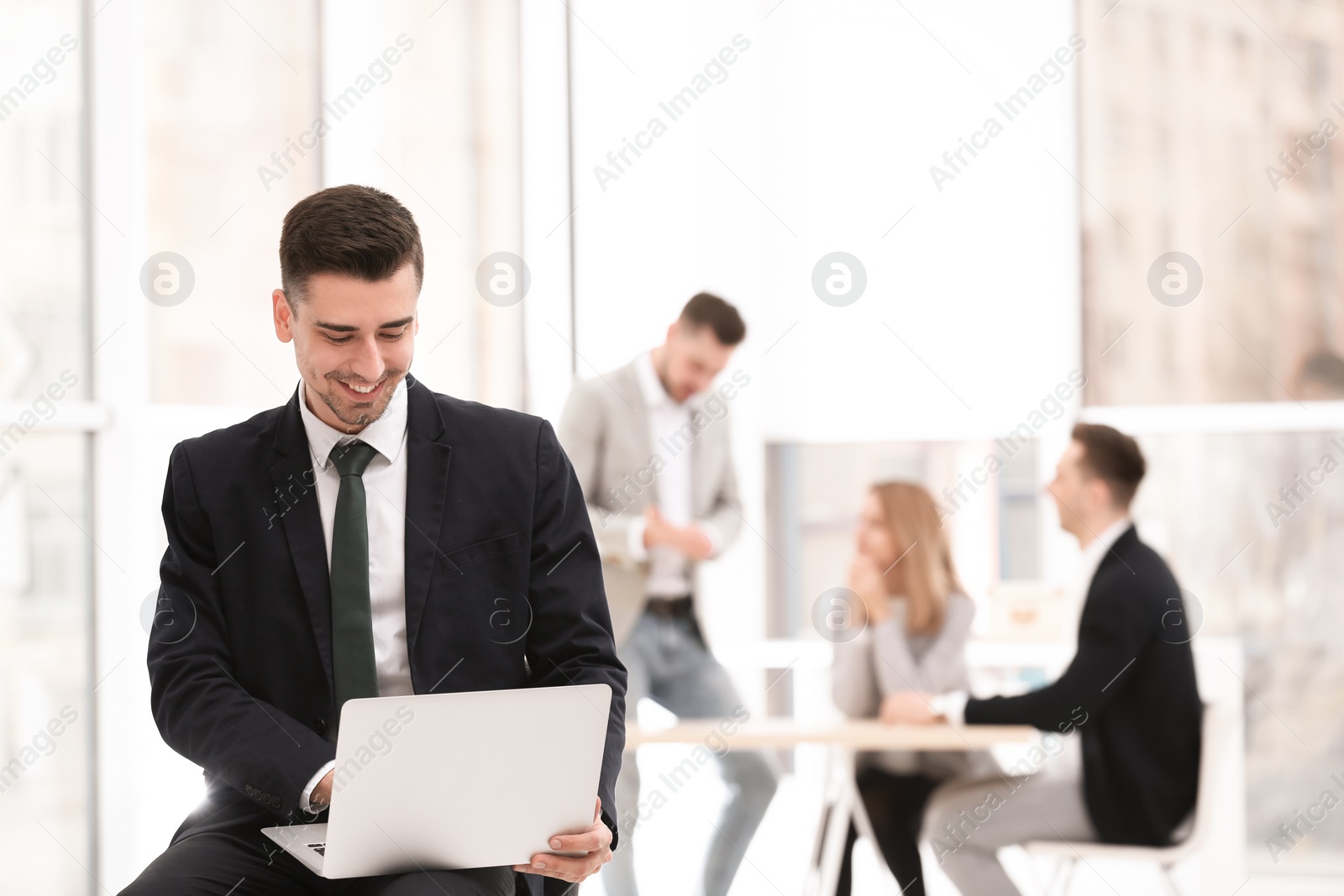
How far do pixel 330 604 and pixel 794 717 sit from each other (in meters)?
2.38

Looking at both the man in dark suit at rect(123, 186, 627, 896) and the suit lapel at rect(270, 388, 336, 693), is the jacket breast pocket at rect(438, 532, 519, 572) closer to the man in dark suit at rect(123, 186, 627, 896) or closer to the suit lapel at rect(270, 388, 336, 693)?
the man in dark suit at rect(123, 186, 627, 896)

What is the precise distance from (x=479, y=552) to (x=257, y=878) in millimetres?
439

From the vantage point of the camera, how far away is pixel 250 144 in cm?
254

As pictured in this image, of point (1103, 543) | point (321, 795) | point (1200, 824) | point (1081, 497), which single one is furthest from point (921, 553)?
point (321, 795)

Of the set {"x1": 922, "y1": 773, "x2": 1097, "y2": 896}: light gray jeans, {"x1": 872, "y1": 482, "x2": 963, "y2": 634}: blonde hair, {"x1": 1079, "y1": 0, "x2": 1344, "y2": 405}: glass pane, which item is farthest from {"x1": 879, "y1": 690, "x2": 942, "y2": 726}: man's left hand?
{"x1": 1079, "y1": 0, "x2": 1344, "y2": 405}: glass pane

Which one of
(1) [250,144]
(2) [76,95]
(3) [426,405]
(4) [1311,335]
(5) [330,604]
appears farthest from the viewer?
(4) [1311,335]

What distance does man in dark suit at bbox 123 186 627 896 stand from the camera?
1.34m

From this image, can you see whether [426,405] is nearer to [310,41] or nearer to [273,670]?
[273,670]

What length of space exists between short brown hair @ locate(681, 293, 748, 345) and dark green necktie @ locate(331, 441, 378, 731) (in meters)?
1.76

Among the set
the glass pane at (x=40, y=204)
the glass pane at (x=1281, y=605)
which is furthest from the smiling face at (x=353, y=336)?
the glass pane at (x=1281, y=605)

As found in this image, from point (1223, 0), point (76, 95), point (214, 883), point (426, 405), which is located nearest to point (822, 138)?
point (1223, 0)

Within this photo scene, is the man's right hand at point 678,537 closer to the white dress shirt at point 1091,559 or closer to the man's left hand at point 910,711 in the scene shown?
the man's left hand at point 910,711

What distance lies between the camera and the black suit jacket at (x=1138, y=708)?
2.47 m

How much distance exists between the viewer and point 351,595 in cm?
138
